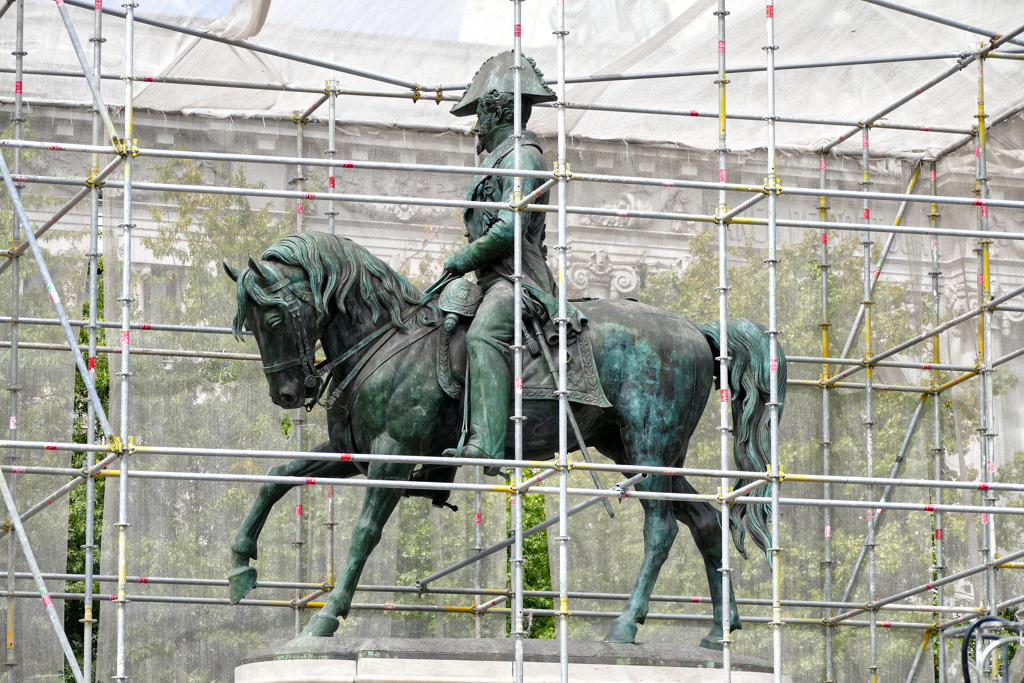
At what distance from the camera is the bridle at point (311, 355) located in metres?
12.0

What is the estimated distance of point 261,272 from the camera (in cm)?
1189

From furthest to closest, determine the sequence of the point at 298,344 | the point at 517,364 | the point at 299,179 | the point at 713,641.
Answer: the point at 299,179
the point at 713,641
the point at 298,344
the point at 517,364

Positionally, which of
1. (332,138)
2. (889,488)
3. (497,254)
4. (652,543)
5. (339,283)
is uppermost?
(332,138)

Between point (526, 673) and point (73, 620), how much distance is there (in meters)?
8.22

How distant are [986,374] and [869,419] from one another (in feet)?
3.93

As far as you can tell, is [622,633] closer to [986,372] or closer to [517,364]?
[517,364]

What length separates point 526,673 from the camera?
11.5 meters

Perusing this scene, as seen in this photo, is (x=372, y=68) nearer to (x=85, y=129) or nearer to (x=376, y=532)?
(x=85, y=129)

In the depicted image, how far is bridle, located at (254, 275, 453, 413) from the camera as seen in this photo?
39.4 feet

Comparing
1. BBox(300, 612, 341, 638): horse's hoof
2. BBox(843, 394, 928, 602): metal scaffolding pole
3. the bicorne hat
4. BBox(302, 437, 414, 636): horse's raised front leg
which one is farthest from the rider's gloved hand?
BBox(843, 394, 928, 602): metal scaffolding pole

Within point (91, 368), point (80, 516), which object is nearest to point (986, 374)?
point (91, 368)

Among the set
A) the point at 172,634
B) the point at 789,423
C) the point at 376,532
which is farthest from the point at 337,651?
the point at 789,423

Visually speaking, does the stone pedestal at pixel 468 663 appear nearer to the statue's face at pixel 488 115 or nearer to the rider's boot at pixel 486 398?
the rider's boot at pixel 486 398

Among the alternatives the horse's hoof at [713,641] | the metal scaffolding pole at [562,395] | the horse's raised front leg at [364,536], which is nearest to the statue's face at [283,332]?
the horse's raised front leg at [364,536]
